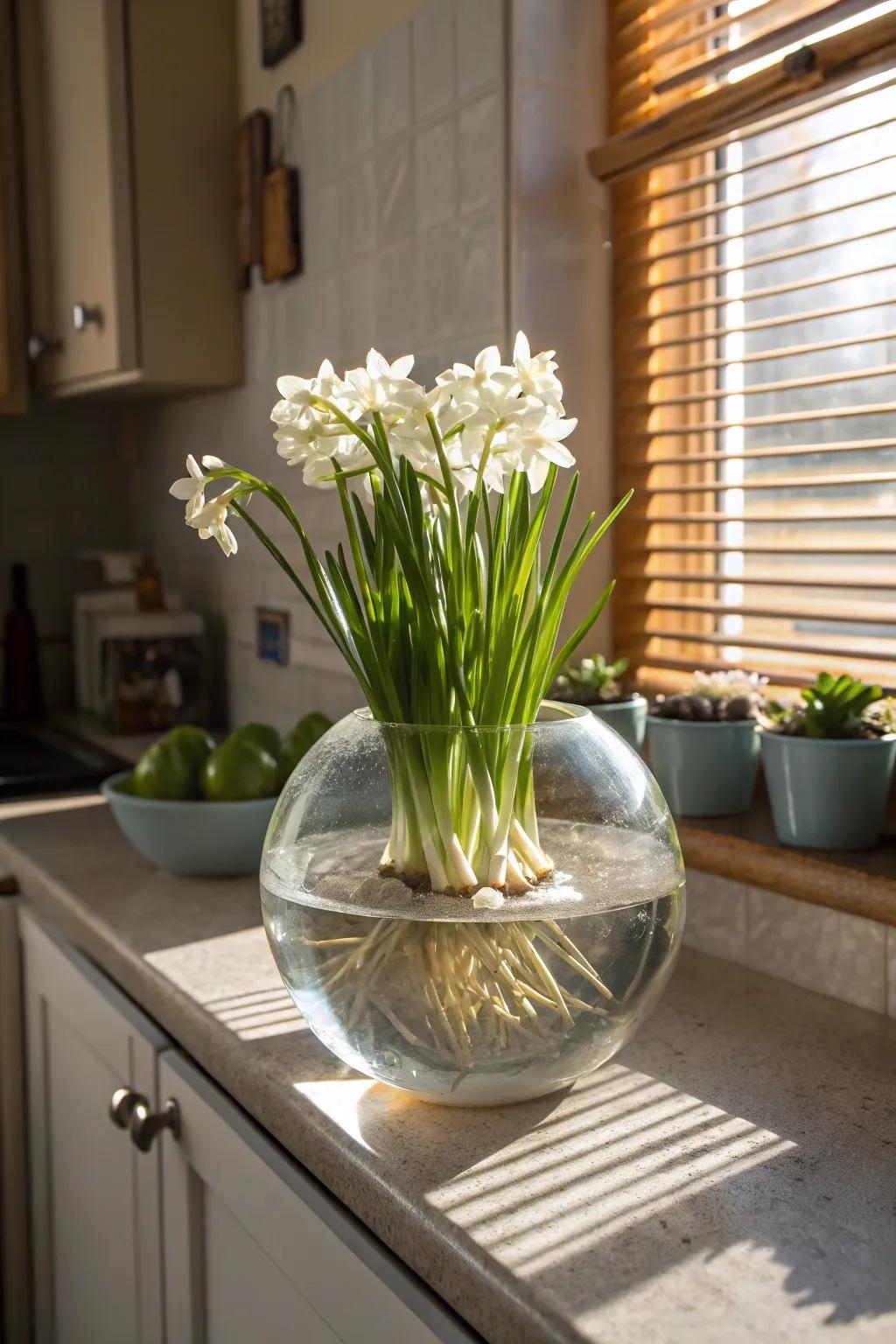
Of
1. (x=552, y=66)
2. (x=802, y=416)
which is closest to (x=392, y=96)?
(x=552, y=66)

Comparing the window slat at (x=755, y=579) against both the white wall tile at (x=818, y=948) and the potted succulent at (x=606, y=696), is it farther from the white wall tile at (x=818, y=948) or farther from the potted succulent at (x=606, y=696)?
the white wall tile at (x=818, y=948)

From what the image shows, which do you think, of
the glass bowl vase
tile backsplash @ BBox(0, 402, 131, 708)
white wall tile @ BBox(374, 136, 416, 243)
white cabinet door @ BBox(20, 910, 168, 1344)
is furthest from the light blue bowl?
tile backsplash @ BBox(0, 402, 131, 708)

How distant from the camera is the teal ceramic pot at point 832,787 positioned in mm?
1054

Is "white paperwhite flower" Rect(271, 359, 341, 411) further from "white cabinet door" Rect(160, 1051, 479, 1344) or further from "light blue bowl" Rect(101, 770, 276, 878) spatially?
"light blue bowl" Rect(101, 770, 276, 878)

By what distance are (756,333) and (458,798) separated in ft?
2.47

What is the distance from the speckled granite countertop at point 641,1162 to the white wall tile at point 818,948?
0.06ft

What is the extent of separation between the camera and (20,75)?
2.35 meters

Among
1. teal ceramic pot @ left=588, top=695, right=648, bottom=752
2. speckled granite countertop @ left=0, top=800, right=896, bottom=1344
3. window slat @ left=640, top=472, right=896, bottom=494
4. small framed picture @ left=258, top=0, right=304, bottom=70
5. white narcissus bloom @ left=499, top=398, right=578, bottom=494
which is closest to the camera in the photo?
speckled granite countertop @ left=0, top=800, right=896, bottom=1344

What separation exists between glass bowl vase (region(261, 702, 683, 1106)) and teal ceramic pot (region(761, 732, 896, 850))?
10.1 inches

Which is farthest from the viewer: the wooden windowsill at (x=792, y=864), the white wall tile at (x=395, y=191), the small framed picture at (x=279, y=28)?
the small framed picture at (x=279, y=28)

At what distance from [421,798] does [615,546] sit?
0.73 meters

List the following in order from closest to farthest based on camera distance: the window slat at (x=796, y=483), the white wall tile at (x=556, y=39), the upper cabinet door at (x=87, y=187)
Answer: the window slat at (x=796, y=483) → the white wall tile at (x=556, y=39) → the upper cabinet door at (x=87, y=187)

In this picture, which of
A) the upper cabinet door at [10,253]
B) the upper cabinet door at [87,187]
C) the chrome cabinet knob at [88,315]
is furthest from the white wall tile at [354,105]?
the upper cabinet door at [10,253]

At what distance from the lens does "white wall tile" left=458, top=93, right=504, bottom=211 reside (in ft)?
4.64
